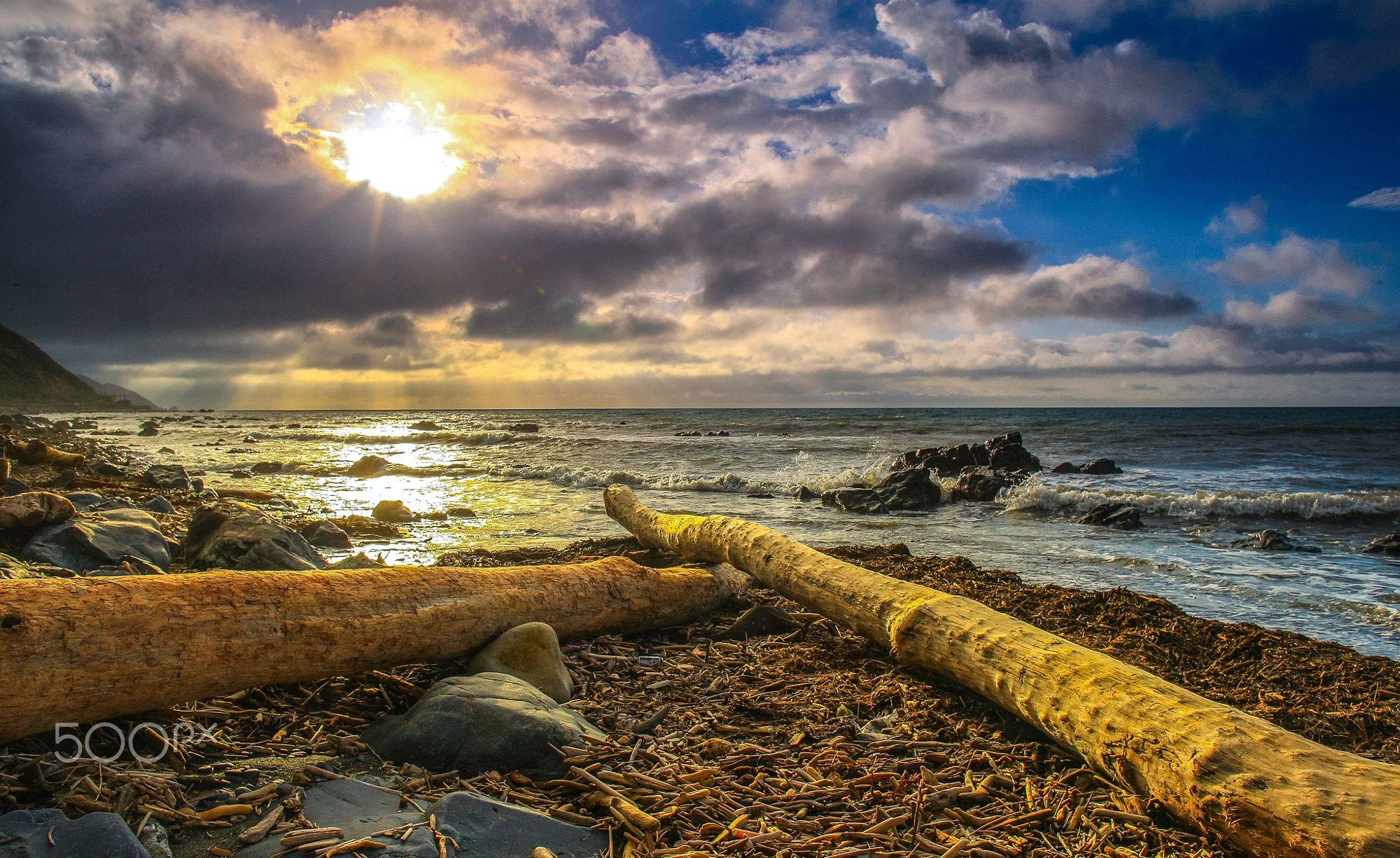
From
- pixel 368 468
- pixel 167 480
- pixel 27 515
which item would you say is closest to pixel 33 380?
pixel 368 468

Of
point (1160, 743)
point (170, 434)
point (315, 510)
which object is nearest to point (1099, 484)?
point (1160, 743)

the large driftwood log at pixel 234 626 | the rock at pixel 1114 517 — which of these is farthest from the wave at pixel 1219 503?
the large driftwood log at pixel 234 626

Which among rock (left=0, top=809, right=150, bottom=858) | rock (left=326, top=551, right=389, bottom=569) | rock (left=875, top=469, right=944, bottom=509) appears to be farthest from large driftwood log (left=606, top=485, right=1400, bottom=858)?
rock (left=875, top=469, right=944, bottom=509)

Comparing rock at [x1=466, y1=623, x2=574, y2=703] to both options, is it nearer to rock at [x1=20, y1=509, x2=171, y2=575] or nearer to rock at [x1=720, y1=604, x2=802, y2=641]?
rock at [x1=720, y1=604, x2=802, y2=641]

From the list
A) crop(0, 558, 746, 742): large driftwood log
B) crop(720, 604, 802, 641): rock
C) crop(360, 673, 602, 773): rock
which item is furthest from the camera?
crop(720, 604, 802, 641): rock

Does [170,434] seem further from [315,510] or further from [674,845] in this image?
[674,845]

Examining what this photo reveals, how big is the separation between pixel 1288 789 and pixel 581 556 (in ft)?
20.7

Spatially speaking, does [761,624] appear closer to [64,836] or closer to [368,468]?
[64,836]

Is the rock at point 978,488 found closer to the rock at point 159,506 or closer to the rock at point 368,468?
the rock at point 159,506

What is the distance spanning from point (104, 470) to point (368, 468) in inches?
218

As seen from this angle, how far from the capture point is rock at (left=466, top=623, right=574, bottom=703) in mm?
3688

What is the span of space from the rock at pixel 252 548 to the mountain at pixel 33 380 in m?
88.4

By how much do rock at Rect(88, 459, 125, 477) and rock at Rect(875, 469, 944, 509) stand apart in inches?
607

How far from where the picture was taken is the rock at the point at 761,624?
5028mm
